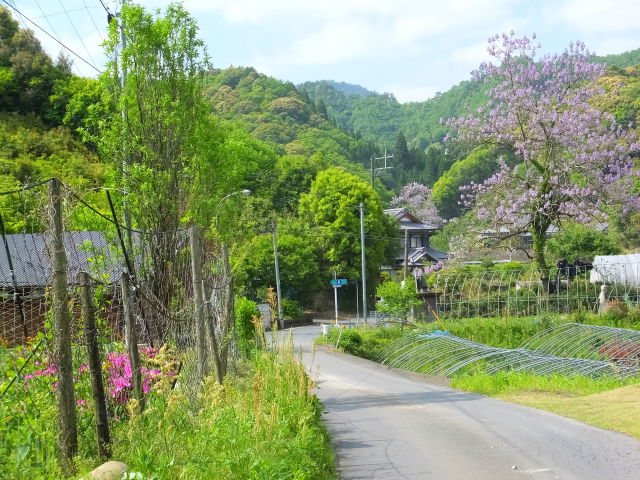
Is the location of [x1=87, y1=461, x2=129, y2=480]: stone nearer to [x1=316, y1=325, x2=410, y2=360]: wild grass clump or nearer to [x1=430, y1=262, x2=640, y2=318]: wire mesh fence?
[x1=316, y1=325, x2=410, y2=360]: wild grass clump

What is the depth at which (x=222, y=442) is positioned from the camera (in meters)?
6.12

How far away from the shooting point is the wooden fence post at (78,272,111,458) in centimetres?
602

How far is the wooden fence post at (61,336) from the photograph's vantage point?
5.64 meters

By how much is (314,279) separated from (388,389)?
33.9 metres

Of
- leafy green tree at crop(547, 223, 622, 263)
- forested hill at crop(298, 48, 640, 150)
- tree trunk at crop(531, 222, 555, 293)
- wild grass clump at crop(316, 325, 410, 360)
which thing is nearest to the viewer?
wild grass clump at crop(316, 325, 410, 360)

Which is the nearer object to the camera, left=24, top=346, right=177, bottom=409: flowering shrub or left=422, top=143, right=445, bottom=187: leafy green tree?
left=24, top=346, right=177, bottom=409: flowering shrub

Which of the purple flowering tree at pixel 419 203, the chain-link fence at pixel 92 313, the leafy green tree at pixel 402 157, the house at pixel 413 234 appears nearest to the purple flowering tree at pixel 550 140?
the chain-link fence at pixel 92 313

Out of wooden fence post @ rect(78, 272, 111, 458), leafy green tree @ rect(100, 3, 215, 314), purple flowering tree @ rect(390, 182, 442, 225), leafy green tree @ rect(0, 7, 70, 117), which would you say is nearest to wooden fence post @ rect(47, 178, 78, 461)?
wooden fence post @ rect(78, 272, 111, 458)

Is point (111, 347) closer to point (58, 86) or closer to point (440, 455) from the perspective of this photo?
point (440, 455)

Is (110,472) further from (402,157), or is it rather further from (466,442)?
(402,157)

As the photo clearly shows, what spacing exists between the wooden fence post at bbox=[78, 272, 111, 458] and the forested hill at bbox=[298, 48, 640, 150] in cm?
13431

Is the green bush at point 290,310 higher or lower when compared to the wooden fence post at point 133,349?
lower

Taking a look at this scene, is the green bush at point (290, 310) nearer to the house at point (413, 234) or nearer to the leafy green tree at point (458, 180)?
the house at point (413, 234)

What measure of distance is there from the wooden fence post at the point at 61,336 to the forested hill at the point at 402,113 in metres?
135
